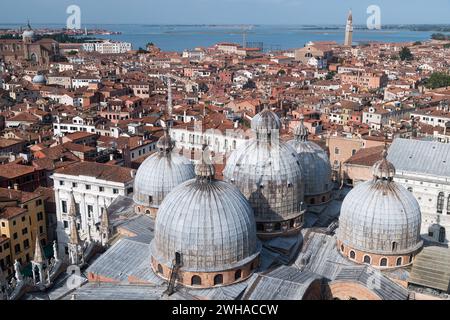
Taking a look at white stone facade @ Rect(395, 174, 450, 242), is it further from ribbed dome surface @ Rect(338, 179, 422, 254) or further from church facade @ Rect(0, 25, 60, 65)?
church facade @ Rect(0, 25, 60, 65)

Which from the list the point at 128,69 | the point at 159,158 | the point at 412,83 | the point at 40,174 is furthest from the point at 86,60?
the point at 159,158

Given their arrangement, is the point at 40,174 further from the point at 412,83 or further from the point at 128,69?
the point at 128,69

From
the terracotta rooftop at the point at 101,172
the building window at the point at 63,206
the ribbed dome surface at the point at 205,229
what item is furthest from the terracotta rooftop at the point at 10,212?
the ribbed dome surface at the point at 205,229

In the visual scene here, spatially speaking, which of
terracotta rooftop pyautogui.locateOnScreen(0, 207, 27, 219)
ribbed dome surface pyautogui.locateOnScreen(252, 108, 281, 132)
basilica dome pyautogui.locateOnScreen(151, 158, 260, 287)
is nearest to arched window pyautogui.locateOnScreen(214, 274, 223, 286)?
basilica dome pyautogui.locateOnScreen(151, 158, 260, 287)

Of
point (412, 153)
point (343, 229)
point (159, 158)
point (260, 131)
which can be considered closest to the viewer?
point (343, 229)

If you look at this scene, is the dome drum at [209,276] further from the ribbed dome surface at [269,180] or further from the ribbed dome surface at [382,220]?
the ribbed dome surface at [382,220]

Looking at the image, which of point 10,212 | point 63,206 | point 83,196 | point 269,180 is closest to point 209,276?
point 269,180
